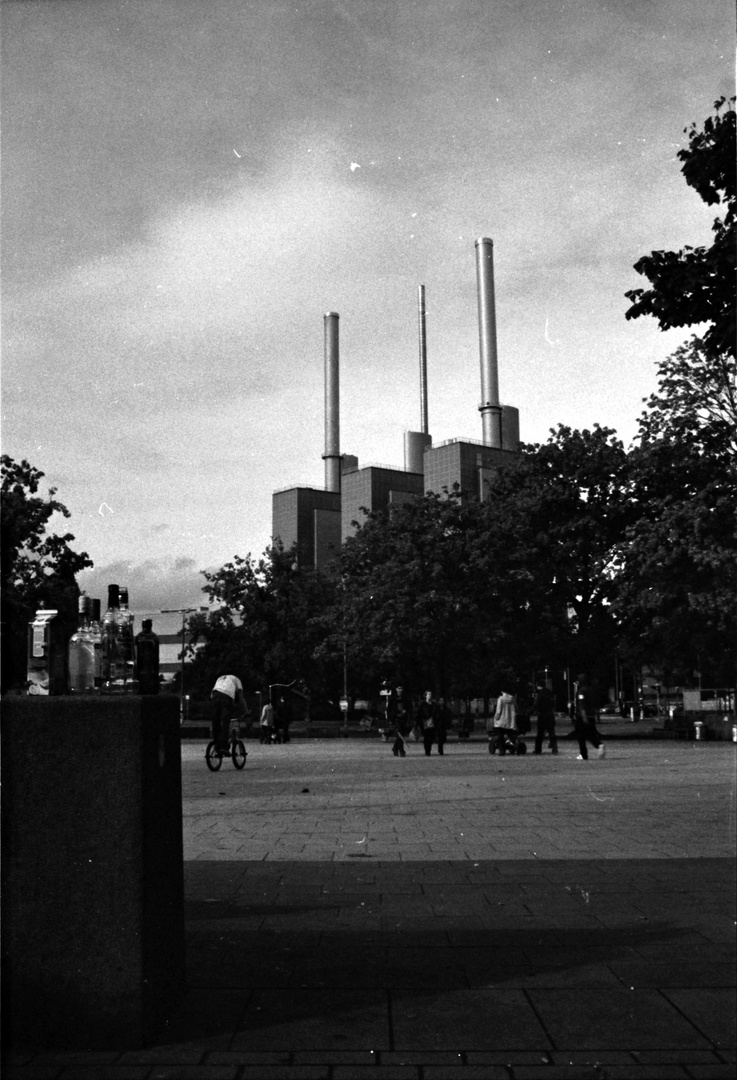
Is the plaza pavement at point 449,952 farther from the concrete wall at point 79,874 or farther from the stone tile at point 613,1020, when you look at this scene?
the concrete wall at point 79,874

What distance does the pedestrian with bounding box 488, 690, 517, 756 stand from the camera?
27.5 m

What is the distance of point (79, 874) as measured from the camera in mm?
3943

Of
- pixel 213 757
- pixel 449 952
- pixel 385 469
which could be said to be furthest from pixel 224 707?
pixel 385 469

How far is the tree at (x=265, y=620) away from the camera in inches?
2200

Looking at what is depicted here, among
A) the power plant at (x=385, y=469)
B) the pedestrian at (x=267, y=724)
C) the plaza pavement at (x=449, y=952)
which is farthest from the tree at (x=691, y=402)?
the power plant at (x=385, y=469)

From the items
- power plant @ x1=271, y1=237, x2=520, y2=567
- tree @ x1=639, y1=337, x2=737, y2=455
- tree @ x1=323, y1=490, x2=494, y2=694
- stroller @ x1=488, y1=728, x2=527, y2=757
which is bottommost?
stroller @ x1=488, y1=728, x2=527, y2=757

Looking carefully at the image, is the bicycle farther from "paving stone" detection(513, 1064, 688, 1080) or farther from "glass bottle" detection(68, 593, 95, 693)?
"paving stone" detection(513, 1064, 688, 1080)

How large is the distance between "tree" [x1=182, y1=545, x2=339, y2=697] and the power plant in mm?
13944

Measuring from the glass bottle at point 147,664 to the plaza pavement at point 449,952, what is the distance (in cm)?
119

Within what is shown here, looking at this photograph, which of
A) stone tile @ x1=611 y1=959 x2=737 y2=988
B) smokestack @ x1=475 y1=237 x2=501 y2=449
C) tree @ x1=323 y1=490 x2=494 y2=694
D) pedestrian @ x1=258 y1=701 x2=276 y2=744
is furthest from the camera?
smokestack @ x1=475 y1=237 x2=501 y2=449

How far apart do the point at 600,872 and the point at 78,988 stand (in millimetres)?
4641

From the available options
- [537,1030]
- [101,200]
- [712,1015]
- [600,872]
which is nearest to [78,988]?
[537,1030]

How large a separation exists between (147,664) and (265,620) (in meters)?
52.5

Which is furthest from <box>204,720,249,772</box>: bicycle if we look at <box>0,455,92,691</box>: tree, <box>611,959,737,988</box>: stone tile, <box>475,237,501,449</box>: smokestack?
<box>475,237,501,449</box>: smokestack
